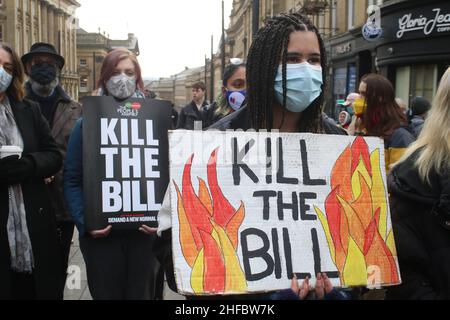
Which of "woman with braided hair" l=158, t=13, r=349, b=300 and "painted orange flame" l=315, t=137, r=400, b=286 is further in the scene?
"woman with braided hair" l=158, t=13, r=349, b=300

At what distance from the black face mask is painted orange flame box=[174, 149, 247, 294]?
113 inches

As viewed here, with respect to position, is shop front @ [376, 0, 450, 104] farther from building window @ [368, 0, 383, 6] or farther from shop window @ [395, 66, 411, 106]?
building window @ [368, 0, 383, 6]

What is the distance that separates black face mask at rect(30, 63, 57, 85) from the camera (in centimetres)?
434

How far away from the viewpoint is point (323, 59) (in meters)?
2.31

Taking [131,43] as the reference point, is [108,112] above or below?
below

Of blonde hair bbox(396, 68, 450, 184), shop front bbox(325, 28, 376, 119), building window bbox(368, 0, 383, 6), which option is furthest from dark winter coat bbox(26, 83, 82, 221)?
building window bbox(368, 0, 383, 6)

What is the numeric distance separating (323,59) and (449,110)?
552 millimetres

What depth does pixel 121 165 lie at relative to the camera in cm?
327

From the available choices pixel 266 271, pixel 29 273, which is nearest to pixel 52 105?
pixel 29 273

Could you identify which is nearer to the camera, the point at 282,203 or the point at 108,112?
the point at 282,203

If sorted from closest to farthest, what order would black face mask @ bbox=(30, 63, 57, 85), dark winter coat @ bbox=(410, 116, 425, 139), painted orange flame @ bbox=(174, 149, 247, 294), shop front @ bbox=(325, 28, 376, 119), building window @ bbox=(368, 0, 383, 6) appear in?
painted orange flame @ bbox=(174, 149, 247, 294)
black face mask @ bbox=(30, 63, 57, 85)
dark winter coat @ bbox=(410, 116, 425, 139)
building window @ bbox=(368, 0, 383, 6)
shop front @ bbox=(325, 28, 376, 119)

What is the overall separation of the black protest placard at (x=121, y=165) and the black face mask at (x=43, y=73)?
3.88 feet

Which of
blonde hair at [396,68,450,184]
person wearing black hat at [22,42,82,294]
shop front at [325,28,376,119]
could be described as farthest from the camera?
shop front at [325,28,376,119]
